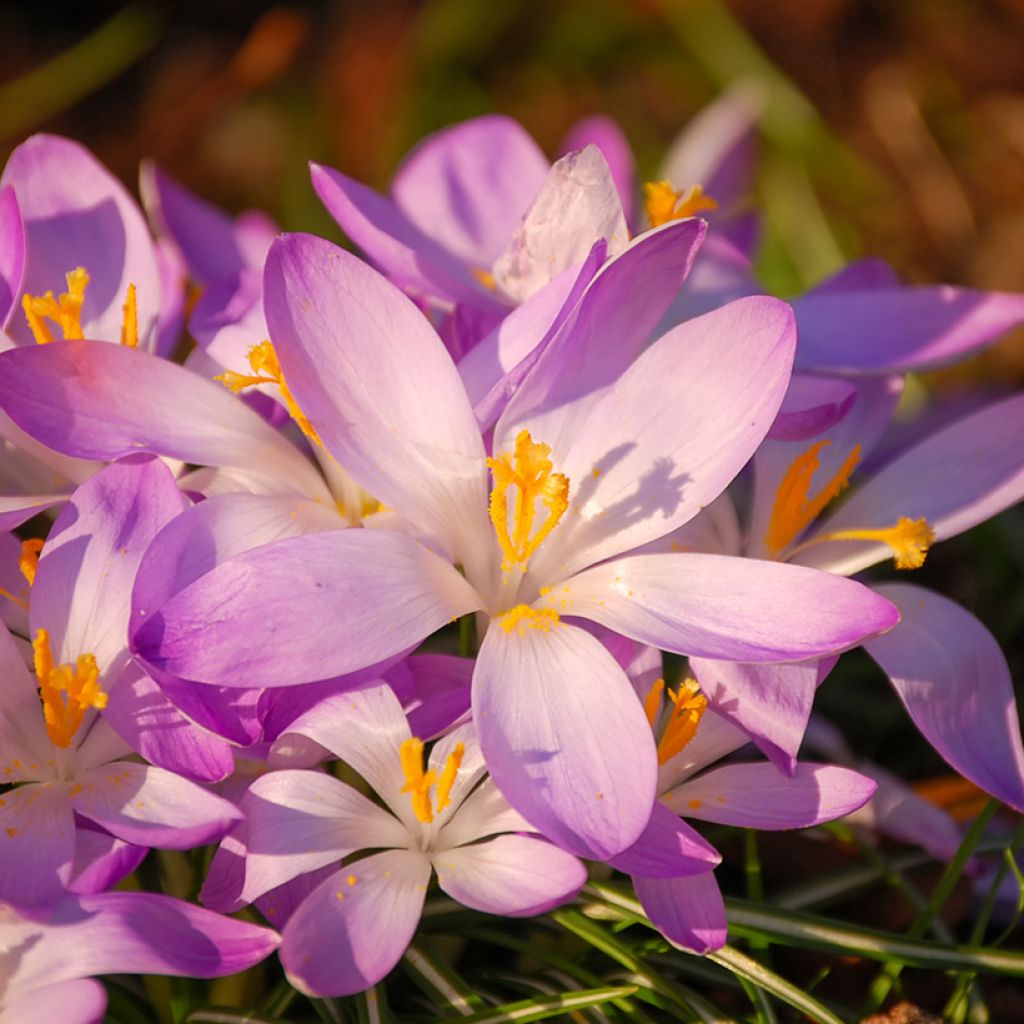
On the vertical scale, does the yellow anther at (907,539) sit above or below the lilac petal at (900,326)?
below

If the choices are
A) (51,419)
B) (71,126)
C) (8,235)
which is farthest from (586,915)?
(71,126)

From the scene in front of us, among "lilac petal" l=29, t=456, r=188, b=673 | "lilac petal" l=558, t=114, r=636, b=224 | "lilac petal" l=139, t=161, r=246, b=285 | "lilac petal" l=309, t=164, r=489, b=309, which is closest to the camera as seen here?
"lilac petal" l=29, t=456, r=188, b=673

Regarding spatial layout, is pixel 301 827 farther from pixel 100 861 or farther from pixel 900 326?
pixel 900 326

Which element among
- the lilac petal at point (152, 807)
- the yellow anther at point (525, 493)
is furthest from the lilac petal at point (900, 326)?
the lilac petal at point (152, 807)

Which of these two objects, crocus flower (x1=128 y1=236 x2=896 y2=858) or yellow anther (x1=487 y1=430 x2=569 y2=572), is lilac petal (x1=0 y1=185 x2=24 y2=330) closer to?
crocus flower (x1=128 y1=236 x2=896 y2=858)

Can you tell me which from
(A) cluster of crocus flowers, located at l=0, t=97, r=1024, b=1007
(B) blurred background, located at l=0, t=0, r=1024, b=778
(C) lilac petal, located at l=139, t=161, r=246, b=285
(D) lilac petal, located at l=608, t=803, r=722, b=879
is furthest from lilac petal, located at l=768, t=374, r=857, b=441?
(B) blurred background, located at l=0, t=0, r=1024, b=778

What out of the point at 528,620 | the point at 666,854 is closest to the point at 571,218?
the point at 528,620

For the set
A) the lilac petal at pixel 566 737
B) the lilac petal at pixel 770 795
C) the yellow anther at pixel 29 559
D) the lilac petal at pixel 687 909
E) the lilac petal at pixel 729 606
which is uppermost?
the yellow anther at pixel 29 559

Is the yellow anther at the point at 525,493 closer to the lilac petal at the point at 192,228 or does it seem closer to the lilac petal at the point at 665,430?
the lilac petal at the point at 665,430
